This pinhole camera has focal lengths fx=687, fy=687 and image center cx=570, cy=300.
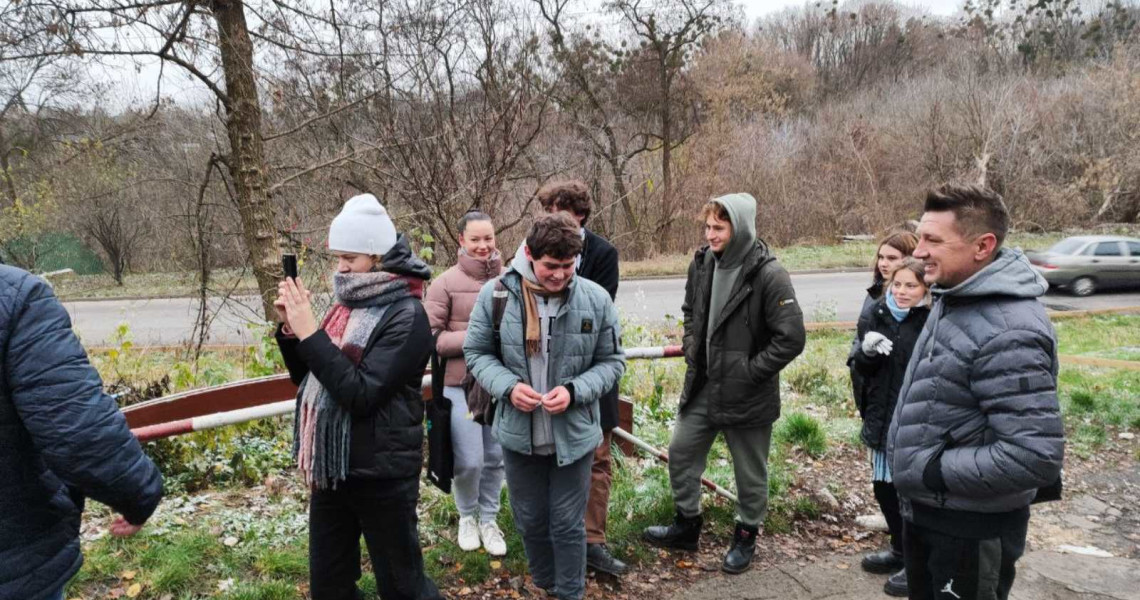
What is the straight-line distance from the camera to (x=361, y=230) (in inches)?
102

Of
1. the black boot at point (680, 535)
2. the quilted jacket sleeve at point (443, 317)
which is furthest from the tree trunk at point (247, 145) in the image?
the black boot at point (680, 535)

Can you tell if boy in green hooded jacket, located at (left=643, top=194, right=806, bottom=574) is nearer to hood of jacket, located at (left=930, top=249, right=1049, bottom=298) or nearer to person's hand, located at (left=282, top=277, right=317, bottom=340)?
hood of jacket, located at (left=930, top=249, right=1049, bottom=298)

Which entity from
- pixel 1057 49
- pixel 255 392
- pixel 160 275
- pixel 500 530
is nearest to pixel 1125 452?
pixel 500 530

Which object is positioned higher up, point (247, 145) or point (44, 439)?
point (247, 145)

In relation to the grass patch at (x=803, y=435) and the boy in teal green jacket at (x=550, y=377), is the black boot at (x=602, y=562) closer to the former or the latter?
the boy in teal green jacket at (x=550, y=377)

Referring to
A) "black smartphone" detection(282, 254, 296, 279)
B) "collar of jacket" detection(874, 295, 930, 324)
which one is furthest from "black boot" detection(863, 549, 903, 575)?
"black smartphone" detection(282, 254, 296, 279)

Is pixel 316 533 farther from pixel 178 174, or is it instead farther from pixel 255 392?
pixel 178 174

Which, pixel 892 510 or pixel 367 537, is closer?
pixel 367 537

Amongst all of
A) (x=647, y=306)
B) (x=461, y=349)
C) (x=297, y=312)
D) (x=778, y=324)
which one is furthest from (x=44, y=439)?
(x=647, y=306)

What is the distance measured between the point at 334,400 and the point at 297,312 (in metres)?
0.36

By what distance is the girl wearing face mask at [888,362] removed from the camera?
3.23 m

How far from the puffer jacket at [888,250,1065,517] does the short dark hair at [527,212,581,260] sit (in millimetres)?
1311

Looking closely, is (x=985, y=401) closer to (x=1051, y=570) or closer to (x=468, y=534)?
(x=1051, y=570)

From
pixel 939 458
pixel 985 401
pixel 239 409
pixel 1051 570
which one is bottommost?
pixel 1051 570
